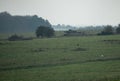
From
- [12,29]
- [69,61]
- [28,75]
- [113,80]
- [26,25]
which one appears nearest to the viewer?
[113,80]

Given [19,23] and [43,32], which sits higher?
[19,23]

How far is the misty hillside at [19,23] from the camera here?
168750mm

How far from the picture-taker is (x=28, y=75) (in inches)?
979

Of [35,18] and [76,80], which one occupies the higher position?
[35,18]

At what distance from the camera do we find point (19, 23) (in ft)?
605

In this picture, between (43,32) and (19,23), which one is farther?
(19,23)

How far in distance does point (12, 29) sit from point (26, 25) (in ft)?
66.9

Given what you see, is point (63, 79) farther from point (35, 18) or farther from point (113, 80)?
point (35, 18)

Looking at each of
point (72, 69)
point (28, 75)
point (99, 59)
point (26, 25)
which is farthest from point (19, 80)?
point (26, 25)

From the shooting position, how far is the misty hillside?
169 m

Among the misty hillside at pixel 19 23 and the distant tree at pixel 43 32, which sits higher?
the misty hillside at pixel 19 23

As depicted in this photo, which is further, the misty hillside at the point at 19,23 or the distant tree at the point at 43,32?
the misty hillside at the point at 19,23

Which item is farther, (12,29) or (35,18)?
(35,18)

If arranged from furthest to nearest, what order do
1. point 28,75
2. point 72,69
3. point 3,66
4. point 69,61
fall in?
point 69,61 < point 3,66 < point 72,69 < point 28,75
